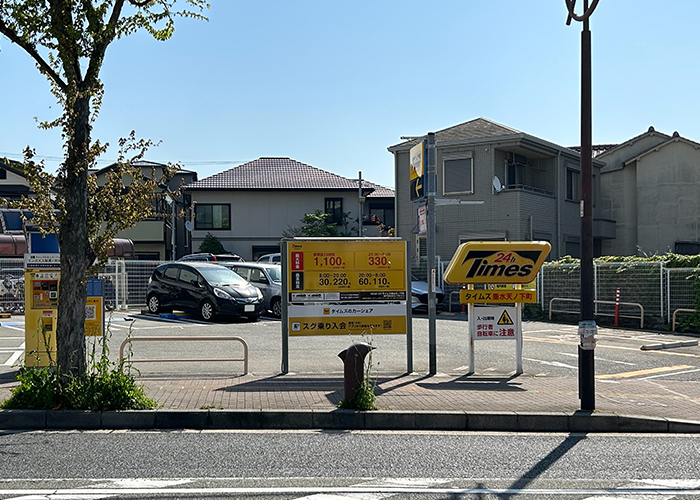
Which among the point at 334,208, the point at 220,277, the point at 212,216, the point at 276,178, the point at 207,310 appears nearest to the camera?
the point at 207,310

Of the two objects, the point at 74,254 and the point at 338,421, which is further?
the point at 74,254

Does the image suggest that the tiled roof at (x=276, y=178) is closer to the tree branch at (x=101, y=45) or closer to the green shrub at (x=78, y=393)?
the tree branch at (x=101, y=45)

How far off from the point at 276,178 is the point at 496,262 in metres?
35.4

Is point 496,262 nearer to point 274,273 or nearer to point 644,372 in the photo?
point 644,372

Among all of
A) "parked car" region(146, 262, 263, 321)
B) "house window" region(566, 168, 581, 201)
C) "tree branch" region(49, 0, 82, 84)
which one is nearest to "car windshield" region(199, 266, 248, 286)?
"parked car" region(146, 262, 263, 321)

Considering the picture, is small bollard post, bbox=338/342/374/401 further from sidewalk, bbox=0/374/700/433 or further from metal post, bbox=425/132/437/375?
metal post, bbox=425/132/437/375

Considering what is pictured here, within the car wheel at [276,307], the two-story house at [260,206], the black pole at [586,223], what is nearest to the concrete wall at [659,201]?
the two-story house at [260,206]

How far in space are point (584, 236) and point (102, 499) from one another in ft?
19.5

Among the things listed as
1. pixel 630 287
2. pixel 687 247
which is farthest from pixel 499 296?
pixel 687 247

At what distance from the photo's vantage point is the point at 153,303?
22359 mm

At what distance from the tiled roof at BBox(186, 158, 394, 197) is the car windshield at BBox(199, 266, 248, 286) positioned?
75.9 ft

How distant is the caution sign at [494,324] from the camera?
38.1ft

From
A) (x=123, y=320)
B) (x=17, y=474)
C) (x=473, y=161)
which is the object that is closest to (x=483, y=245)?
(x=17, y=474)

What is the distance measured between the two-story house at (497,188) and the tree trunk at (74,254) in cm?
2057
